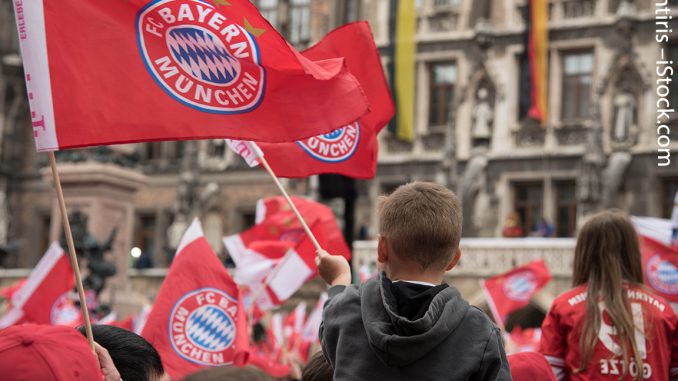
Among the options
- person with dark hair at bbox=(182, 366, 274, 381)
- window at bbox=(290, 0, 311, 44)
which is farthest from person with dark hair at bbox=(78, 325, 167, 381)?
window at bbox=(290, 0, 311, 44)

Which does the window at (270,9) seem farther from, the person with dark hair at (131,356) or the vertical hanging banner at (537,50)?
the person with dark hair at (131,356)

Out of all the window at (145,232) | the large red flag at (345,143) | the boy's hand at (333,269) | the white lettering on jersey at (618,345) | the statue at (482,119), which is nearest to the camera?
the boy's hand at (333,269)

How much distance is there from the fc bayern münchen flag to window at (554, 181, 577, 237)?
27.2 meters

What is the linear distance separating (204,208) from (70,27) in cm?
3241

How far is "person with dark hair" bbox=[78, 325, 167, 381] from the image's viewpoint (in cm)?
378

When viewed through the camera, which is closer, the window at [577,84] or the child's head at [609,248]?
the child's head at [609,248]

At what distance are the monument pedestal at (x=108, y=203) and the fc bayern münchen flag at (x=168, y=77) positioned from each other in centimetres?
1125

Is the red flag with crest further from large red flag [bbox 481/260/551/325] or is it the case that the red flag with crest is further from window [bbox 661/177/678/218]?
window [bbox 661/177/678/218]

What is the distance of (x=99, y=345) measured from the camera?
3.70 metres

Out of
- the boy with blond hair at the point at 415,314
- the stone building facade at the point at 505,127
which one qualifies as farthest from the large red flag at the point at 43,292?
the stone building facade at the point at 505,127

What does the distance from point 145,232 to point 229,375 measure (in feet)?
121

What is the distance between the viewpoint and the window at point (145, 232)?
38500 mm

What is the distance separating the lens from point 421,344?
3475 mm

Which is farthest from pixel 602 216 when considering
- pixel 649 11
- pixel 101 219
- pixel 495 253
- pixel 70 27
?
pixel 649 11
